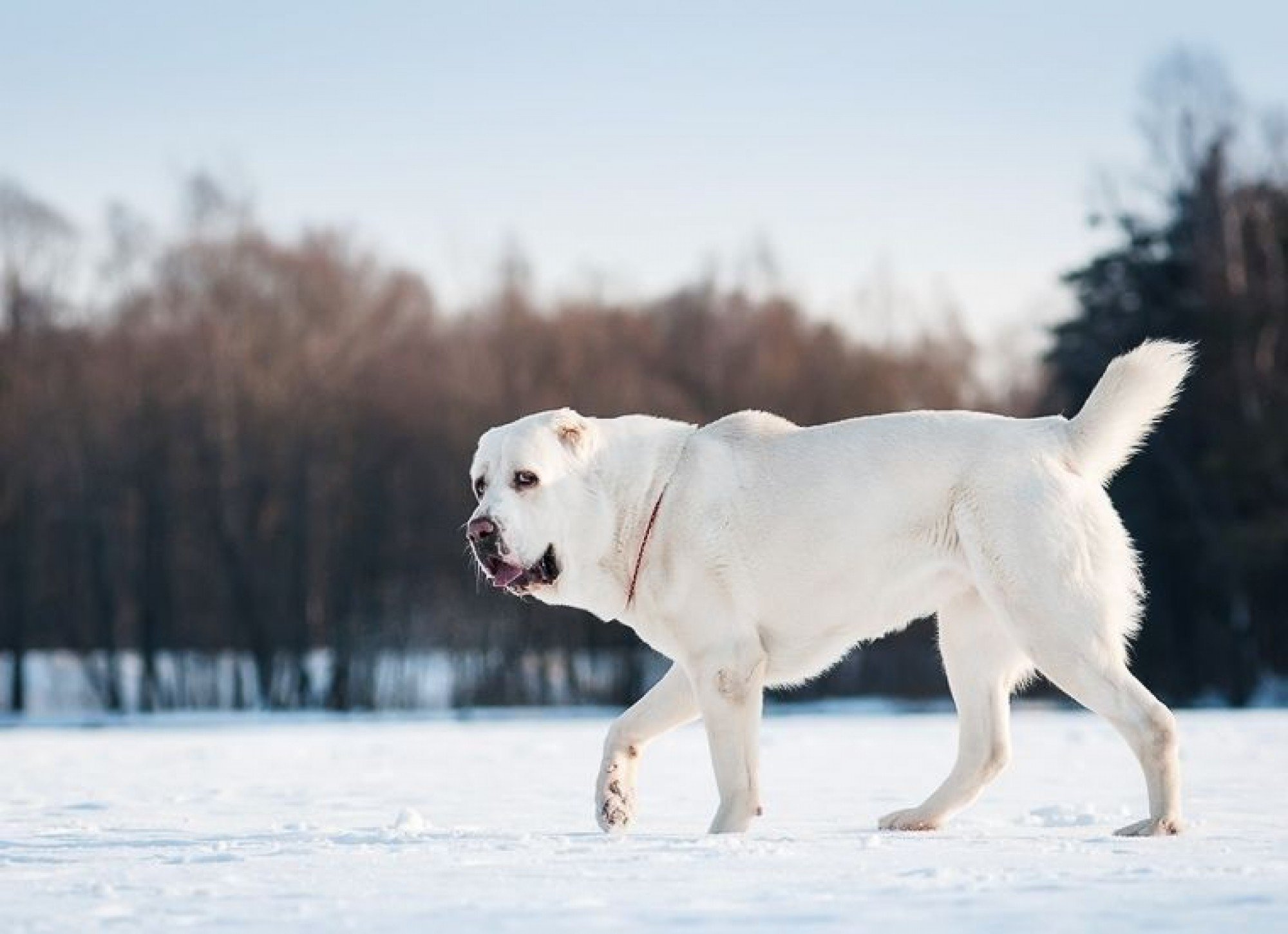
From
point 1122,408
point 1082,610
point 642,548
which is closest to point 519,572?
point 642,548

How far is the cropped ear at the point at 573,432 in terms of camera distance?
22.7ft

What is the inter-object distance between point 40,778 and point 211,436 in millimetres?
28069

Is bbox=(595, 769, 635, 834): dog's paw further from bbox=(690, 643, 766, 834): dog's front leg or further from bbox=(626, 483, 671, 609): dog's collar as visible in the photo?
bbox=(626, 483, 671, 609): dog's collar

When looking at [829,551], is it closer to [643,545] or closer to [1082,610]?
[643,545]

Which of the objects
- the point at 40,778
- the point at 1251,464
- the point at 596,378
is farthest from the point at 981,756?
the point at 596,378

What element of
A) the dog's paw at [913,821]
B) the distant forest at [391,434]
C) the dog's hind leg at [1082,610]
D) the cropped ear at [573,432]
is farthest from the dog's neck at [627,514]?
the distant forest at [391,434]

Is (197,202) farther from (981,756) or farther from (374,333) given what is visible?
(981,756)

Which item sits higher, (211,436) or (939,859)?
(211,436)

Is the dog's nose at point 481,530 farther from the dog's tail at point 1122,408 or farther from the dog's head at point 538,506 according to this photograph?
the dog's tail at point 1122,408

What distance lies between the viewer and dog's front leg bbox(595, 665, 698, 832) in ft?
22.3

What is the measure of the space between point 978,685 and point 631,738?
140 cm

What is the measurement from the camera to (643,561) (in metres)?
6.96

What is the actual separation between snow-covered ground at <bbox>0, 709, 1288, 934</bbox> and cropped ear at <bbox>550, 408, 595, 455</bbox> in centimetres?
147

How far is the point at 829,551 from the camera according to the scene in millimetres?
6844
